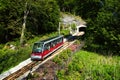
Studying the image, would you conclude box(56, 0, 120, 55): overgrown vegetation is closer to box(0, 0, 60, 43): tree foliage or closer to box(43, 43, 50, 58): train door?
box(43, 43, 50, 58): train door

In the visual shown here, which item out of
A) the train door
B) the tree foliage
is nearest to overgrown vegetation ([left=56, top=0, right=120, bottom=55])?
the train door

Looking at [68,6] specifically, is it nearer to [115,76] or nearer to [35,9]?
[35,9]

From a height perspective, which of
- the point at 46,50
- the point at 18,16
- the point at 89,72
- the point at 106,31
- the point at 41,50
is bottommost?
the point at 89,72

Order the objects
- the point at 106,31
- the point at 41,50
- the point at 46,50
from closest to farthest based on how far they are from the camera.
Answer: the point at 41,50, the point at 46,50, the point at 106,31

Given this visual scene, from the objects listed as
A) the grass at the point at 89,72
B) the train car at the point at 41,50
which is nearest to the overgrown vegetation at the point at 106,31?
the train car at the point at 41,50

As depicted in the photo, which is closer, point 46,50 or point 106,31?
point 46,50

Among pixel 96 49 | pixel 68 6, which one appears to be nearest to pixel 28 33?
pixel 96 49

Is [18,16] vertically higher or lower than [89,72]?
higher

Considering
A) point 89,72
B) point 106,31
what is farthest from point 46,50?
point 89,72

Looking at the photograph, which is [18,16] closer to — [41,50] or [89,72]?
[41,50]

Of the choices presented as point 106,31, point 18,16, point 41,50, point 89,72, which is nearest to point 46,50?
point 41,50

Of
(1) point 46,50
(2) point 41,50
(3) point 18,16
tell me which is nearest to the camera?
(2) point 41,50

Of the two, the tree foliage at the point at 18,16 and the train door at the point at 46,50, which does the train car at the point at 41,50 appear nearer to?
the train door at the point at 46,50

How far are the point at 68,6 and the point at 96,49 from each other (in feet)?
197
